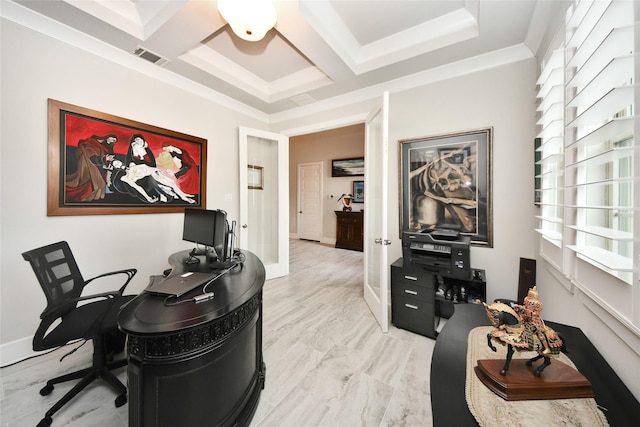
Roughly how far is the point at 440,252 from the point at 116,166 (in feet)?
11.4

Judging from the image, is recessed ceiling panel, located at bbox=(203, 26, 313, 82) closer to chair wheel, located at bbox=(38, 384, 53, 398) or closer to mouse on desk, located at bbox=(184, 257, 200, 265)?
mouse on desk, located at bbox=(184, 257, 200, 265)

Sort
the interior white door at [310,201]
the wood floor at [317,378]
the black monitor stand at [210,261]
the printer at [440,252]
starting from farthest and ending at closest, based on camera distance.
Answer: the interior white door at [310,201]
the printer at [440,252]
the black monitor stand at [210,261]
the wood floor at [317,378]

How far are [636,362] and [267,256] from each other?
3.91 m

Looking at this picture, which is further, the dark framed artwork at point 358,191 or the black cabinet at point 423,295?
the dark framed artwork at point 358,191

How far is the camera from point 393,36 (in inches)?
98.1

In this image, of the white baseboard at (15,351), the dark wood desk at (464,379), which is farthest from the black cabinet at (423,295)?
the white baseboard at (15,351)

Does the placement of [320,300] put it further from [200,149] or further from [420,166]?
[200,149]

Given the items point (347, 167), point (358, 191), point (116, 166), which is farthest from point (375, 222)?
point (347, 167)

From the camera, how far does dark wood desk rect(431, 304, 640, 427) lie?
626mm

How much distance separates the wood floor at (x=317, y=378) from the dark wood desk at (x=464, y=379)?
85cm

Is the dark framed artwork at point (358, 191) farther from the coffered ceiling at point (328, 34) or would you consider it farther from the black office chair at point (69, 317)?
the black office chair at point (69, 317)

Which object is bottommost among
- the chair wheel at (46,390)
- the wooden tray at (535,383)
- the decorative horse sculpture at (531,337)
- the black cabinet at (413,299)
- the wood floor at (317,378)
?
the wood floor at (317,378)

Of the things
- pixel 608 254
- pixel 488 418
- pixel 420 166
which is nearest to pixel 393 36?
pixel 420 166

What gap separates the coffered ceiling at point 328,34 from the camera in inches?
75.4
